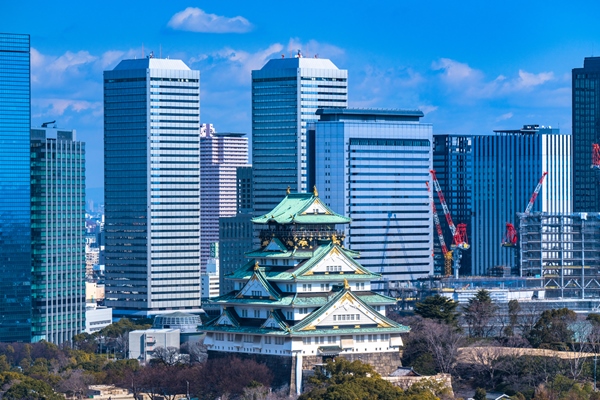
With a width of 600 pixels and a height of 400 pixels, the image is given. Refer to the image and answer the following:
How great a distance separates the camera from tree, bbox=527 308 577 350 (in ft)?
484

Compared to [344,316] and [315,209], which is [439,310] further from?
[344,316]

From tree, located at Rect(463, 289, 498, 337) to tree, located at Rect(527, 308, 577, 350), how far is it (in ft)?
32.5

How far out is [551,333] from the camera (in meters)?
149

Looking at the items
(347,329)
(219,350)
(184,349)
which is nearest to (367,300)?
(347,329)

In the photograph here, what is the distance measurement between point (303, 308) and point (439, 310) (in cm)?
2650

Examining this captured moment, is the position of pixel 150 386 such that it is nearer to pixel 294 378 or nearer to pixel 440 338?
pixel 294 378

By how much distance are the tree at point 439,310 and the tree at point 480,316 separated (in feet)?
10.2

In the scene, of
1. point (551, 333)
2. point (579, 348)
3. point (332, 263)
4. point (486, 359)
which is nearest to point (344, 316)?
point (332, 263)

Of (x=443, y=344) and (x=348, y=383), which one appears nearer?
(x=348, y=383)

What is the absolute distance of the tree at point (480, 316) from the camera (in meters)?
163

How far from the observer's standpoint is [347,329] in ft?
441

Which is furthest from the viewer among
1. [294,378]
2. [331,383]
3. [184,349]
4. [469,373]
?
[184,349]

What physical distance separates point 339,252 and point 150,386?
1924cm

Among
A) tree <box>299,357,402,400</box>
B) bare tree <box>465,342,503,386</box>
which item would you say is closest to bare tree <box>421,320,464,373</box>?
bare tree <box>465,342,503,386</box>
